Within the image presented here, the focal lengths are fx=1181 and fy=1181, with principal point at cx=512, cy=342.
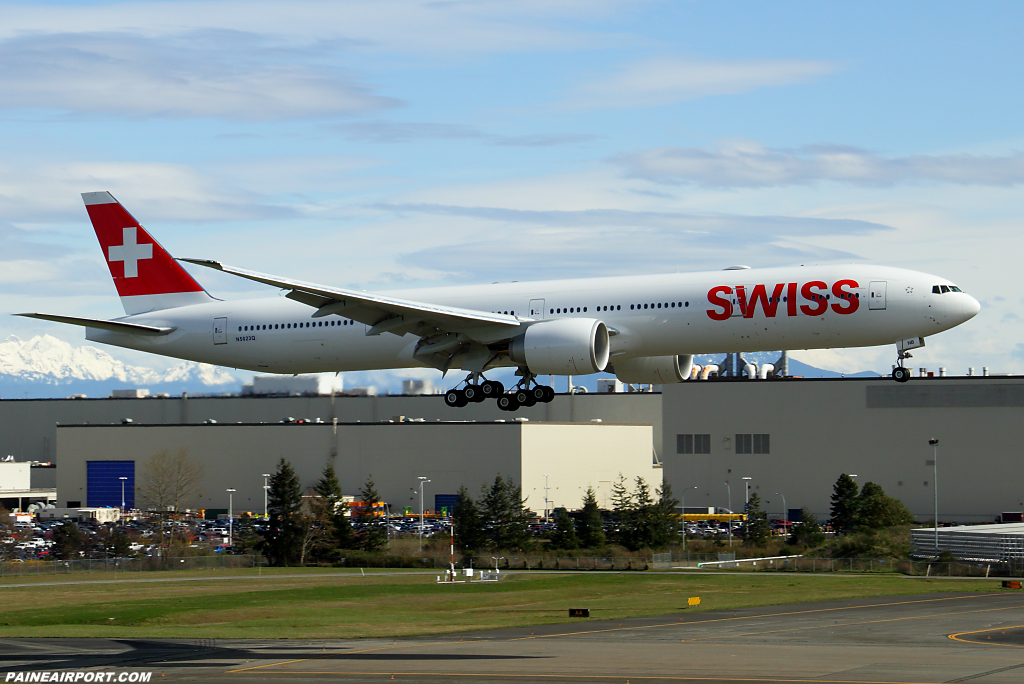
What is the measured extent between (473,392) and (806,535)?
70.1 metres

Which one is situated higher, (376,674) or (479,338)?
(479,338)

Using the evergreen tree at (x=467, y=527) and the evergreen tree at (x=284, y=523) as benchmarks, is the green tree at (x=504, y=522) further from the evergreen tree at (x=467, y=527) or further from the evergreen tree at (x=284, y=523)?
the evergreen tree at (x=284, y=523)

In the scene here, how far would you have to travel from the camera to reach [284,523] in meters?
118

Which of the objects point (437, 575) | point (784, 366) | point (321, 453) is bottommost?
point (437, 575)

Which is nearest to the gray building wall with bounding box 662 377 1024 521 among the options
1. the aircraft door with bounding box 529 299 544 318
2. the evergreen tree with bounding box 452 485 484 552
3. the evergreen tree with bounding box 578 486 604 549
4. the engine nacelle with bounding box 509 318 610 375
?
the evergreen tree with bounding box 578 486 604 549

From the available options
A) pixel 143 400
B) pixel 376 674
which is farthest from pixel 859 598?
pixel 143 400

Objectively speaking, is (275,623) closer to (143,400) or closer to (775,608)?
(775,608)

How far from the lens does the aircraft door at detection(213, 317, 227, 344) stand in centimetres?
5225

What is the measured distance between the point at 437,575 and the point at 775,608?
37.8 m

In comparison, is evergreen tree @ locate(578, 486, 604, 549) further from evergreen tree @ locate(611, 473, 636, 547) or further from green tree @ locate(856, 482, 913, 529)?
green tree @ locate(856, 482, 913, 529)

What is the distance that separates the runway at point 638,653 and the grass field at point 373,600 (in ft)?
18.9

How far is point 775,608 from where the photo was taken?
209 feet

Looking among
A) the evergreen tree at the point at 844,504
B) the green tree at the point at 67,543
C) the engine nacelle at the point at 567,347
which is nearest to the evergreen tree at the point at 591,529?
the evergreen tree at the point at 844,504

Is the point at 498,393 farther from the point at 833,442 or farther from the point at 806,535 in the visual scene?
the point at 833,442
